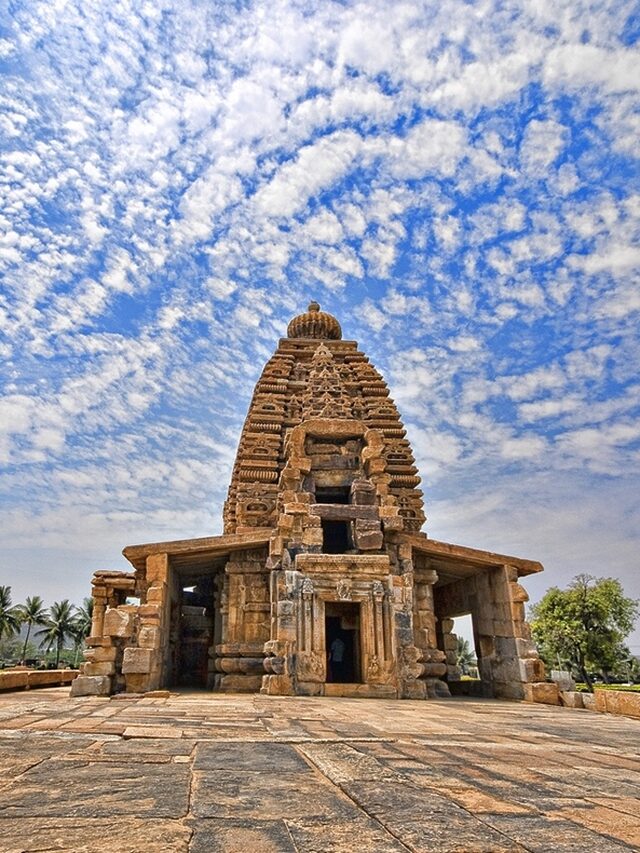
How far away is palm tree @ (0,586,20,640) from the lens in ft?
164

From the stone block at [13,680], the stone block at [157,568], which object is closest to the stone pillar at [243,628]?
the stone block at [157,568]

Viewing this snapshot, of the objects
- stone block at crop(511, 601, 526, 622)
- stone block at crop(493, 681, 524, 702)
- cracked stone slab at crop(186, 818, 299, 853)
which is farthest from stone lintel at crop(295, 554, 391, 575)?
cracked stone slab at crop(186, 818, 299, 853)

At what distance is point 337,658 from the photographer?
2039cm

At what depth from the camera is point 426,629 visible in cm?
1609

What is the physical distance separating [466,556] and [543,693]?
364 cm

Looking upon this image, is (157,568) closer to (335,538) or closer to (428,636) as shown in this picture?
(335,538)

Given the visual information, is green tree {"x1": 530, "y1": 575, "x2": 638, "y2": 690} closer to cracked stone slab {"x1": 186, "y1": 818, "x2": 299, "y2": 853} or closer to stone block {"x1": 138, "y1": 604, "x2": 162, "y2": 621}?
stone block {"x1": 138, "y1": 604, "x2": 162, "y2": 621}

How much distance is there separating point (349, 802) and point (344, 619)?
44.7ft

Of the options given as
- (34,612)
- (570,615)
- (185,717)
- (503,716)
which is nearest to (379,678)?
(503,716)

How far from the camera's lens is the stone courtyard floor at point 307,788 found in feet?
8.84

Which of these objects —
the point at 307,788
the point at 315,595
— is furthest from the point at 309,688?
the point at 307,788

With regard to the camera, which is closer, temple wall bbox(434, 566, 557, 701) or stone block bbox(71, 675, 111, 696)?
stone block bbox(71, 675, 111, 696)

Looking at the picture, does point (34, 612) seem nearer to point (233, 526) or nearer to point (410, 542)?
point (233, 526)

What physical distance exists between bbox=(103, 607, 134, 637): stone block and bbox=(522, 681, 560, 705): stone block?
9.45 metres
